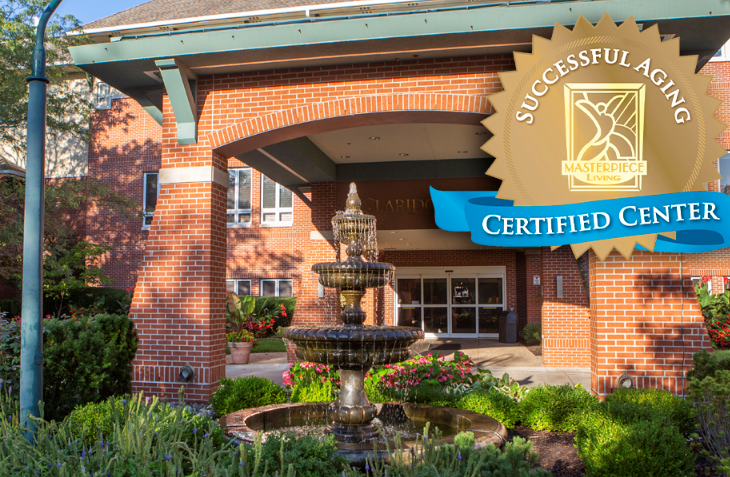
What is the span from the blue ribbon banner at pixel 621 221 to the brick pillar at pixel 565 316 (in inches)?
290

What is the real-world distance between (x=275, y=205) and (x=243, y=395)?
1734 centimetres

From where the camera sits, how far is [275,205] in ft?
80.1

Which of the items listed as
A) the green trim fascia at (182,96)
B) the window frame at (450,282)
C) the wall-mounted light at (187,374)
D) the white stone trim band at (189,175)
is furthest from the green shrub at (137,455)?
the window frame at (450,282)

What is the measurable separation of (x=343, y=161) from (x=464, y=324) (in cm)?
1160

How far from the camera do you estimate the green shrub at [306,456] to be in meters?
3.88

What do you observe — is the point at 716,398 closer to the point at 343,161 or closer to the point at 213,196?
the point at 213,196

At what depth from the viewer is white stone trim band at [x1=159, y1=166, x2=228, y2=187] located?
8180mm

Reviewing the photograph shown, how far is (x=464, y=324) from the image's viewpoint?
2302 cm

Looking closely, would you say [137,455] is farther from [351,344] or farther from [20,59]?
[20,59]

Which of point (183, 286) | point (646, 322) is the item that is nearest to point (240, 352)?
point (183, 286)

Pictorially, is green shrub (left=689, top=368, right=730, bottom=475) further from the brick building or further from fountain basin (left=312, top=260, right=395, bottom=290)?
fountain basin (left=312, top=260, right=395, bottom=290)

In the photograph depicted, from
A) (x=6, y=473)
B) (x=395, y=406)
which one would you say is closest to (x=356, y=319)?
(x=395, y=406)

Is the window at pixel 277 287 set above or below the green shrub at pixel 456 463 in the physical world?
above

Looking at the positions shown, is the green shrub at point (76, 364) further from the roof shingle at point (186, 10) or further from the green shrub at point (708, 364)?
the green shrub at point (708, 364)
